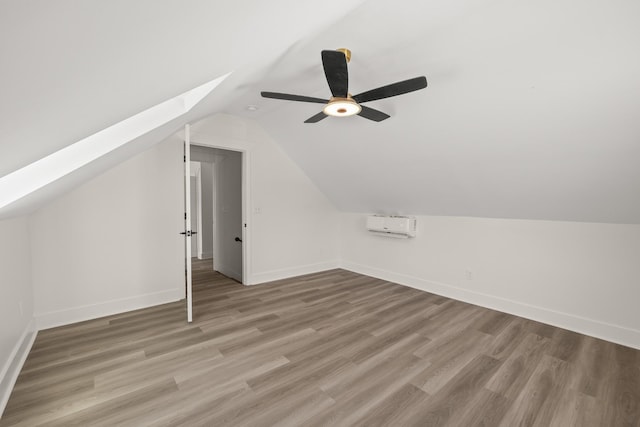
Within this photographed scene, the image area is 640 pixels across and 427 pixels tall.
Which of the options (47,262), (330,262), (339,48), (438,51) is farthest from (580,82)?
(47,262)

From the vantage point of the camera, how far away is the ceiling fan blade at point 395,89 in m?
1.89

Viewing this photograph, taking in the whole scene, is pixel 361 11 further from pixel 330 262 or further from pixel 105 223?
pixel 330 262

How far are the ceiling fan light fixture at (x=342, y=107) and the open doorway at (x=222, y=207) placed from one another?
2.50 meters

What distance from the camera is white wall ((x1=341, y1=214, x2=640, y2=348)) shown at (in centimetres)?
271

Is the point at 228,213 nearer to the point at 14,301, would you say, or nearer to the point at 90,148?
the point at 14,301

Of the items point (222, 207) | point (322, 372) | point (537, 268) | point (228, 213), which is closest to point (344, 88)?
point (322, 372)

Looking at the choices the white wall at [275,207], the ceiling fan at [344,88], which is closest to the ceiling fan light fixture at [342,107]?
the ceiling fan at [344,88]

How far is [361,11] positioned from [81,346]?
3.46m

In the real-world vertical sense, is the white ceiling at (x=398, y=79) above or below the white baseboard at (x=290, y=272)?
above

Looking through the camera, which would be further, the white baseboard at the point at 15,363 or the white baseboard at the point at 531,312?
the white baseboard at the point at 531,312

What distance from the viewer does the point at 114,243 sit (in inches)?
125

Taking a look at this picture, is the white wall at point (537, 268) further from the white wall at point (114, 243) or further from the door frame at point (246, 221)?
the white wall at point (114, 243)

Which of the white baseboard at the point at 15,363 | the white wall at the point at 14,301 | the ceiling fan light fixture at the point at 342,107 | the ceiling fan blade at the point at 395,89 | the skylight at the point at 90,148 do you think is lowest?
the white baseboard at the point at 15,363

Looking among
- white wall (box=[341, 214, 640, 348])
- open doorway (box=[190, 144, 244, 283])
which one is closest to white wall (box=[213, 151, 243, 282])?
open doorway (box=[190, 144, 244, 283])
